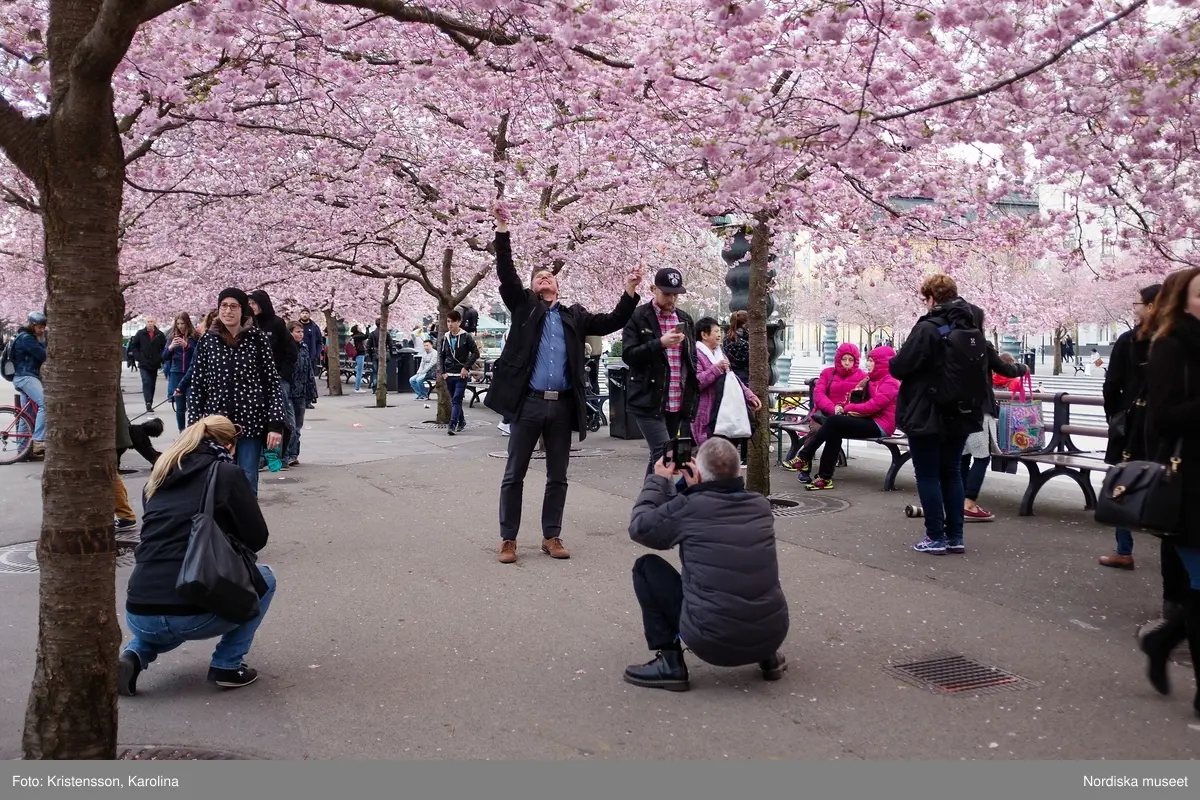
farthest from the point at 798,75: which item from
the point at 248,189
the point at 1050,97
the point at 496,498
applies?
the point at 248,189

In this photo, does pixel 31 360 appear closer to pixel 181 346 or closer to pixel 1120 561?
pixel 181 346

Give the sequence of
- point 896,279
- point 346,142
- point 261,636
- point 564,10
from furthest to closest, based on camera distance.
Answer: point 896,279 → point 346,142 → point 564,10 → point 261,636

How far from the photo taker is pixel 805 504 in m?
9.10

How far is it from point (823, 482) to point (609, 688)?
5.98m

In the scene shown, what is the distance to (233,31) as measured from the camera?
24.7 ft

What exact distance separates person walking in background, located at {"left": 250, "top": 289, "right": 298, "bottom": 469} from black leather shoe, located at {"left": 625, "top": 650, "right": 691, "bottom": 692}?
188 inches

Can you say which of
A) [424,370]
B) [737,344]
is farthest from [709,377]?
[424,370]

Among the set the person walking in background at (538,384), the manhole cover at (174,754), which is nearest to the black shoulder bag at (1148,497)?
the manhole cover at (174,754)

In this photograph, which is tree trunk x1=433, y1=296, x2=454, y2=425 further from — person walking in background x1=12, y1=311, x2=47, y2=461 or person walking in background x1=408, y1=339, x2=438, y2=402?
person walking in background x1=12, y1=311, x2=47, y2=461

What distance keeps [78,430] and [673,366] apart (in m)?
5.29

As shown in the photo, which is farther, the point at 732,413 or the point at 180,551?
the point at 732,413

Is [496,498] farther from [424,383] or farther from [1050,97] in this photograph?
[424,383]

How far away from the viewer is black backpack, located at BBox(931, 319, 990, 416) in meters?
6.88

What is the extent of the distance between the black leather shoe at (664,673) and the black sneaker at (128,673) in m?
2.10
